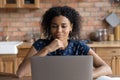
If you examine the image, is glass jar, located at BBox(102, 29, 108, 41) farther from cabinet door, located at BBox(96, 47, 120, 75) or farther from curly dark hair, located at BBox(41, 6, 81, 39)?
curly dark hair, located at BBox(41, 6, 81, 39)

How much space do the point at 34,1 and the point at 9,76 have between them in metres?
2.01

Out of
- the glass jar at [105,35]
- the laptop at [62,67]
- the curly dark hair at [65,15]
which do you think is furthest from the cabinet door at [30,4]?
the laptop at [62,67]

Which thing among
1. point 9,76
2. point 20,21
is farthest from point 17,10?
point 9,76

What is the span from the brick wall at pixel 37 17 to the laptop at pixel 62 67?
2.75 metres

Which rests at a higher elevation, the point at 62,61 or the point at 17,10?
the point at 17,10

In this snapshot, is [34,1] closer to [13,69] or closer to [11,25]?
[11,25]

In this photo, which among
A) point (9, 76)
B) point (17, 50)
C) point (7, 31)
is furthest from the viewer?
point (7, 31)

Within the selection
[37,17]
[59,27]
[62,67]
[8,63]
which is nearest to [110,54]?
[37,17]

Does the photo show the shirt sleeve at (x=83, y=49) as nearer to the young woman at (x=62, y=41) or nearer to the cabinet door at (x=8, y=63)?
the young woman at (x=62, y=41)

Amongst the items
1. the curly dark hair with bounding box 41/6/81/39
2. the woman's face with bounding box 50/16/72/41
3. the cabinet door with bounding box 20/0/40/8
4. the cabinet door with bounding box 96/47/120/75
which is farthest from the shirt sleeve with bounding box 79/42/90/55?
the cabinet door with bounding box 20/0/40/8

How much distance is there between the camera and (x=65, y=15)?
187 cm

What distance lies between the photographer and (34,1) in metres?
3.62

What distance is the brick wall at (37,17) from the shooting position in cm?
383

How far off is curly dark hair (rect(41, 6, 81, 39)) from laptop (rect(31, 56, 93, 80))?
0.79 metres
